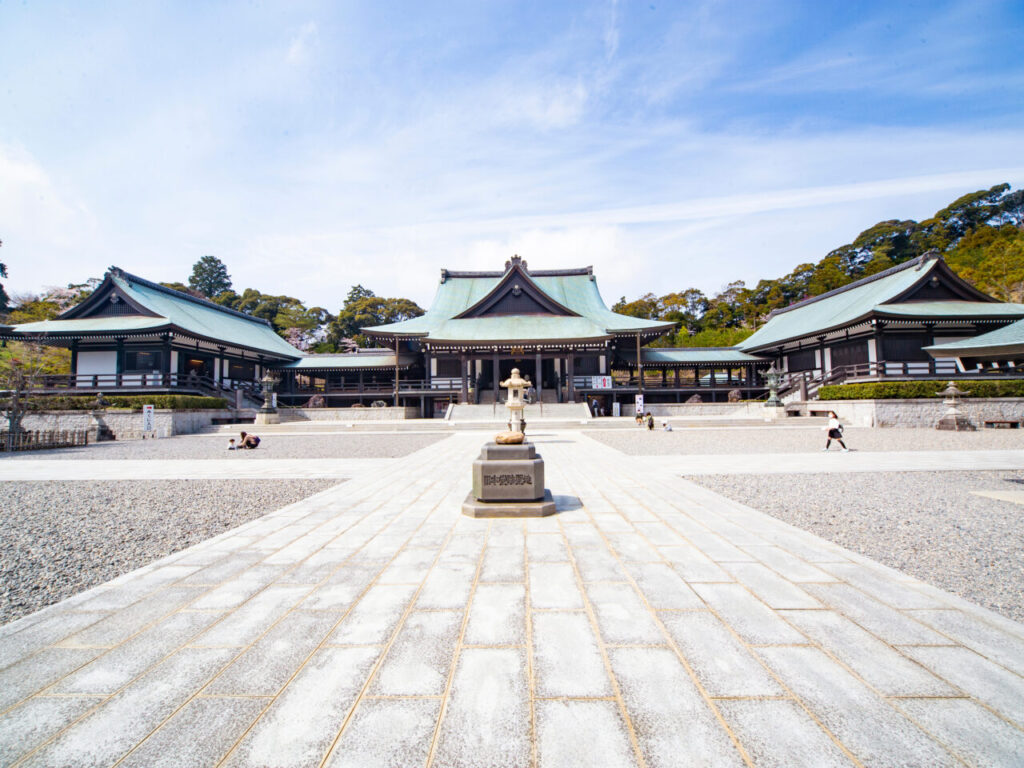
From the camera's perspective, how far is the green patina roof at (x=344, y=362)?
29.9 meters

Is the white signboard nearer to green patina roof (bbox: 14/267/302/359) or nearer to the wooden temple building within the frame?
the wooden temple building

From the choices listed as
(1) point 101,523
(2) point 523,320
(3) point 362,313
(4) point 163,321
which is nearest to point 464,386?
(2) point 523,320

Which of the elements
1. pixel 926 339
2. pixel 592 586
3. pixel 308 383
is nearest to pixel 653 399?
pixel 926 339

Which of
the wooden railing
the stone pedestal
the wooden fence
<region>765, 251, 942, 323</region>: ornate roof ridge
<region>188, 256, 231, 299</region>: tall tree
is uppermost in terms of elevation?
<region>188, 256, 231, 299</region>: tall tree

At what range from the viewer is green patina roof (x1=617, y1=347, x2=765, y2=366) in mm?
29453

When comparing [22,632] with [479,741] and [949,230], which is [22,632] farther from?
[949,230]

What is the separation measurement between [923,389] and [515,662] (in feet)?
79.9

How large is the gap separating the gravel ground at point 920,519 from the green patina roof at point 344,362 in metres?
25.4

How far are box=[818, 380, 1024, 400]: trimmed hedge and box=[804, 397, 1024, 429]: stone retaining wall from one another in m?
0.20

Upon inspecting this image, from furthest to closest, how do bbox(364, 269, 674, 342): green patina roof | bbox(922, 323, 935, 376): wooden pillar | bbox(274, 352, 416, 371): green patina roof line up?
bbox(274, 352, 416, 371): green patina roof, bbox(364, 269, 674, 342): green patina roof, bbox(922, 323, 935, 376): wooden pillar

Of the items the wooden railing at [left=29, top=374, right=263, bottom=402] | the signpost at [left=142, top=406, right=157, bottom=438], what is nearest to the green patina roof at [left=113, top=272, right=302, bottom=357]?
the wooden railing at [left=29, top=374, right=263, bottom=402]

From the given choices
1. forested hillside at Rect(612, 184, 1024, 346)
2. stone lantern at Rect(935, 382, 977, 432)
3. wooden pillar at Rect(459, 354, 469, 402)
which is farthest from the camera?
forested hillside at Rect(612, 184, 1024, 346)

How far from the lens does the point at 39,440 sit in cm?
1495

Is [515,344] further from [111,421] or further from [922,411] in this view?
[111,421]
